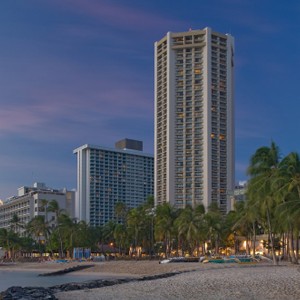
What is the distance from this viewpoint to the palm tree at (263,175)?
64562 mm

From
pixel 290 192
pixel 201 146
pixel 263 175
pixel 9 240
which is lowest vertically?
pixel 9 240

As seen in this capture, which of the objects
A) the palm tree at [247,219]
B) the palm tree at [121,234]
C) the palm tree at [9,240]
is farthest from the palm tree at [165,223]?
the palm tree at [9,240]

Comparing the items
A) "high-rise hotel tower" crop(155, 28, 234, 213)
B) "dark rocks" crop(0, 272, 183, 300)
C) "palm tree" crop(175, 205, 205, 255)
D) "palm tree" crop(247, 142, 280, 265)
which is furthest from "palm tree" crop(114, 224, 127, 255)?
"dark rocks" crop(0, 272, 183, 300)

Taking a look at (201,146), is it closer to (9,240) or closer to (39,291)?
(9,240)

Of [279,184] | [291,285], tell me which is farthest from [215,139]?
[291,285]

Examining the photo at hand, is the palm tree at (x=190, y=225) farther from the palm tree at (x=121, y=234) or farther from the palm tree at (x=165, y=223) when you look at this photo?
the palm tree at (x=121, y=234)

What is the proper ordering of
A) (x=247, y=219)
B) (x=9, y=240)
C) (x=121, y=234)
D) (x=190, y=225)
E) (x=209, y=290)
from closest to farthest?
(x=209, y=290) < (x=247, y=219) < (x=190, y=225) < (x=121, y=234) < (x=9, y=240)

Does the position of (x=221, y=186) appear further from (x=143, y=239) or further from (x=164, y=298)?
(x=164, y=298)

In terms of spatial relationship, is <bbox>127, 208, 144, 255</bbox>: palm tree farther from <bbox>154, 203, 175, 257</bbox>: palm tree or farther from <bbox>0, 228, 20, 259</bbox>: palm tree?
<bbox>0, 228, 20, 259</bbox>: palm tree

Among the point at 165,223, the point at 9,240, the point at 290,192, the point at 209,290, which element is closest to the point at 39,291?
the point at 209,290

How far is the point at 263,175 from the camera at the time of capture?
217 feet

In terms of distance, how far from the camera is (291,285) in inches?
1407

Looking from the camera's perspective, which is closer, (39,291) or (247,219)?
(39,291)

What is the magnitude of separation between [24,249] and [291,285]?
147 meters
